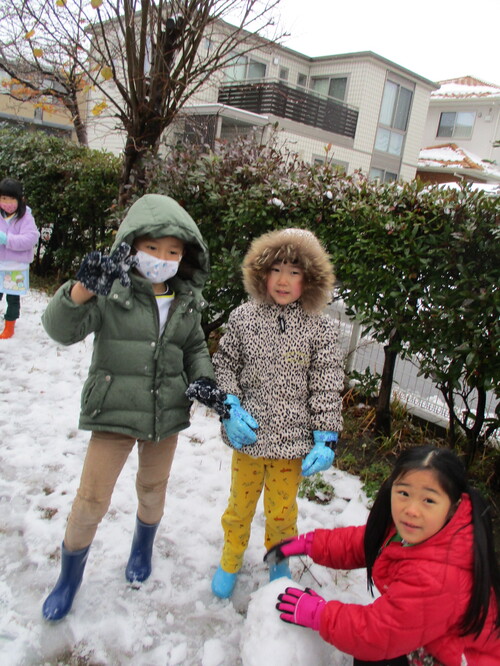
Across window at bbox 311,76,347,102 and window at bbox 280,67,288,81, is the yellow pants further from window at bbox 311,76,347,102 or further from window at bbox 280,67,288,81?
window at bbox 280,67,288,81

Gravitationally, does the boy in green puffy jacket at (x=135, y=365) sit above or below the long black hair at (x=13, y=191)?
below

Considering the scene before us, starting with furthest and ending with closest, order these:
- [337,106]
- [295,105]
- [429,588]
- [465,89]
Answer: [465,89], [337,106], [295,105], [429,588]

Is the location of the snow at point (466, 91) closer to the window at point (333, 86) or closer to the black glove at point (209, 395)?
the window at point (333, 86)

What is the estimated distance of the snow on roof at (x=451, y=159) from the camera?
20.8 metres

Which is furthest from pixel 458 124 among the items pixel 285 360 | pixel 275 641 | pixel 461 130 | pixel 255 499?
pixel 275 641

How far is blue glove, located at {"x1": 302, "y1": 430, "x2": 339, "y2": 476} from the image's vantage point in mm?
1919

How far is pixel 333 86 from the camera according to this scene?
18156mm

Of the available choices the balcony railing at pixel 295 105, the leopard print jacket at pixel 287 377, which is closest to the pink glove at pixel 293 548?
the leopard print jacket at pixel 287 377

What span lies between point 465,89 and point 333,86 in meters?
10.5

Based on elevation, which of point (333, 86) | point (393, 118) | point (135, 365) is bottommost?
point (135, 365)

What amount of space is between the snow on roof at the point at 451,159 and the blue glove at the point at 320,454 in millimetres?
21113

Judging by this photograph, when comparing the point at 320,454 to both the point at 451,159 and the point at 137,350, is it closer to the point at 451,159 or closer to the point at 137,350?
the point at 137,350

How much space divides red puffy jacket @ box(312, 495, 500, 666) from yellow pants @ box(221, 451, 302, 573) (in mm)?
591

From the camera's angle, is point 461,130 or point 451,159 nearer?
point 451,159
